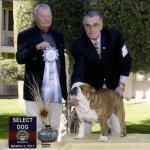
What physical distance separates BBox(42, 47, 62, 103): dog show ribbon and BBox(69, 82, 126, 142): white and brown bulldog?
0.49 m

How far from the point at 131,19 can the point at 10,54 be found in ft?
60.8

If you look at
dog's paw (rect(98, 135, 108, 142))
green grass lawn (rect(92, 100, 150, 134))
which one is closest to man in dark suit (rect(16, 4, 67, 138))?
dog's paw (rect(98, 135, 108, 142))

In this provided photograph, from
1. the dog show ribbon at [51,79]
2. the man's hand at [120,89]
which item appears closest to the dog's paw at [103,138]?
the man's hand at [120,89]

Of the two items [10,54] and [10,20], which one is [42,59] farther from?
[10,20]

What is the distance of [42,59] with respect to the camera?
438 cm

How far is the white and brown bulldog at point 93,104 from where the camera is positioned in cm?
378

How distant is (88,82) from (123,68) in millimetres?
288

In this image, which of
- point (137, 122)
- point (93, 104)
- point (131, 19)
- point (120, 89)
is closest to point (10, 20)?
point (137, 122)

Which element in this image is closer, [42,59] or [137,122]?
[42,59]

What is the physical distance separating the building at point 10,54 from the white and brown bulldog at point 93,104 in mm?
17780

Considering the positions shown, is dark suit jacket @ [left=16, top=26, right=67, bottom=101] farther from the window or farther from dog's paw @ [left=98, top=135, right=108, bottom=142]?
the window

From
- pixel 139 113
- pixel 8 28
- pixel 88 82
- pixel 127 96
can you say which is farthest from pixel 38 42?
pixel 8 28

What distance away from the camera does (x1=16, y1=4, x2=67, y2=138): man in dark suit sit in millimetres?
4242

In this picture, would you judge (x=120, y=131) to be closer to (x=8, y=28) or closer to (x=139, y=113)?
(x=139, y=113)
